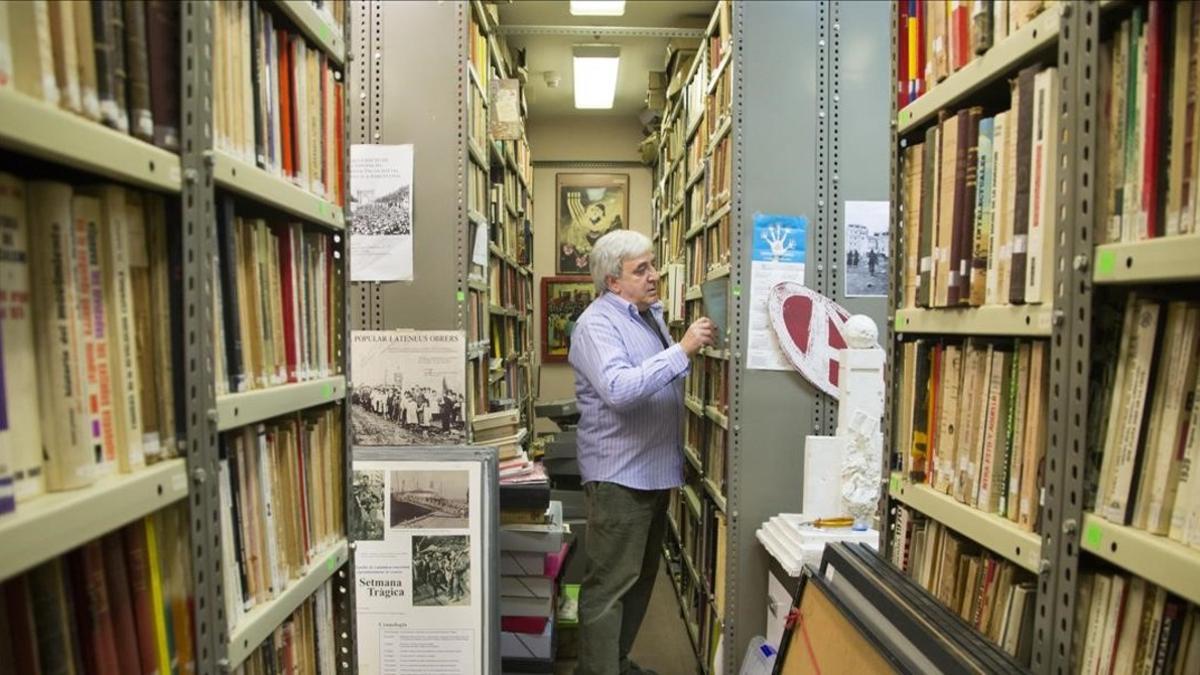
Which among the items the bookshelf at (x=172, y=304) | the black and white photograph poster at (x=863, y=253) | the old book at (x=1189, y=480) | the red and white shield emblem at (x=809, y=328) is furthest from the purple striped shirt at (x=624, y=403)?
the old book at (x=1189, y=480)

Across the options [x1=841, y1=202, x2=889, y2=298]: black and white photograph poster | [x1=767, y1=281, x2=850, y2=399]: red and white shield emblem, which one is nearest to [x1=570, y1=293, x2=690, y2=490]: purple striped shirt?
[x1=767, y1=281, x2=850, y2=399]: red and white shield emblem

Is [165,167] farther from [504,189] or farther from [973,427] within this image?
[504,189]

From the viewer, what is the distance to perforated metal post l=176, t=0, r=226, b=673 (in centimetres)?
88

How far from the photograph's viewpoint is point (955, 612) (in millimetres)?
1197

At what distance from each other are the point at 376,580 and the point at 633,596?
96 centimetres

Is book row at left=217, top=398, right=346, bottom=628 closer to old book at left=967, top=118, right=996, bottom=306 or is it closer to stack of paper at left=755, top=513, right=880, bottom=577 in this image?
old book at left=967, top=118, right=996, bottom=306

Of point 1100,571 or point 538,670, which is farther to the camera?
point 538,670

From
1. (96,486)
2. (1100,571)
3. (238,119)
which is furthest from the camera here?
(238,119)

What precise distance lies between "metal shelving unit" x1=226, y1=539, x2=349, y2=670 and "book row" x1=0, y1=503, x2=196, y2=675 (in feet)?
0.32

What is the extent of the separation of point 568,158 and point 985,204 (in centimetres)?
590

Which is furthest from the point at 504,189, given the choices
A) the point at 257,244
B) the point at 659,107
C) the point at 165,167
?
the point at 165,167

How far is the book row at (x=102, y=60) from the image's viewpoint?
667 millimetres

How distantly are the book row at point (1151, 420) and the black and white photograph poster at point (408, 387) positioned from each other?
6.10ft

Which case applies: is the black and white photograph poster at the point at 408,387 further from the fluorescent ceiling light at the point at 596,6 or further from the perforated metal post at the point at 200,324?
the fluorescent ceiling light at the point at 596,6
